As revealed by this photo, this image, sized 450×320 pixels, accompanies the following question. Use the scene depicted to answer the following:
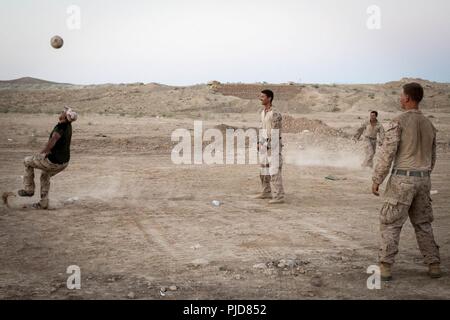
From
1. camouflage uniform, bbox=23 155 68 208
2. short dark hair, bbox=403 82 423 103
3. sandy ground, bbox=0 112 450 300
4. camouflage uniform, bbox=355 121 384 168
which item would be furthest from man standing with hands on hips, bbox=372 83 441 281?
camouflage uniform, bbox=355 121 384 168

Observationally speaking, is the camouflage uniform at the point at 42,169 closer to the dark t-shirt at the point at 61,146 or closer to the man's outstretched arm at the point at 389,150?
the dark t-shirt at the point at 61,146

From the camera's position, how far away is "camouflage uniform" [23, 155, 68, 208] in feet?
27.9

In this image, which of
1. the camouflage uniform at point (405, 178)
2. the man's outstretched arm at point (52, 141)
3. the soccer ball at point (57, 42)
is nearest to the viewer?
the camouflage uniform at point (405, 178)

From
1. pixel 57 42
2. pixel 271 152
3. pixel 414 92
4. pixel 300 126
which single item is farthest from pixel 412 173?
pixel 300 126

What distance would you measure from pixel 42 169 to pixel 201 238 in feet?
10.7

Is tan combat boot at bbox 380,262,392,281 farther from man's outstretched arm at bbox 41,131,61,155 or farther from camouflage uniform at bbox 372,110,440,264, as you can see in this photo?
man's outstretched arm at bbox 41,131,61,155

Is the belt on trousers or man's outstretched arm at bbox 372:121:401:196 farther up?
man's outstretched arm at bbox 372:121:401:196

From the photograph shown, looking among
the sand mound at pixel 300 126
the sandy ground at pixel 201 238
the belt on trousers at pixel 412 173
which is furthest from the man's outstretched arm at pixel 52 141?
the sand mound at pixel 300 126

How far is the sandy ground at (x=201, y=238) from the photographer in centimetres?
526

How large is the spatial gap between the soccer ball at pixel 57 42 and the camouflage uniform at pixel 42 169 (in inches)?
237

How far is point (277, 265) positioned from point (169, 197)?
15.1ft

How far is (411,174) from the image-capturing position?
17.7ft
